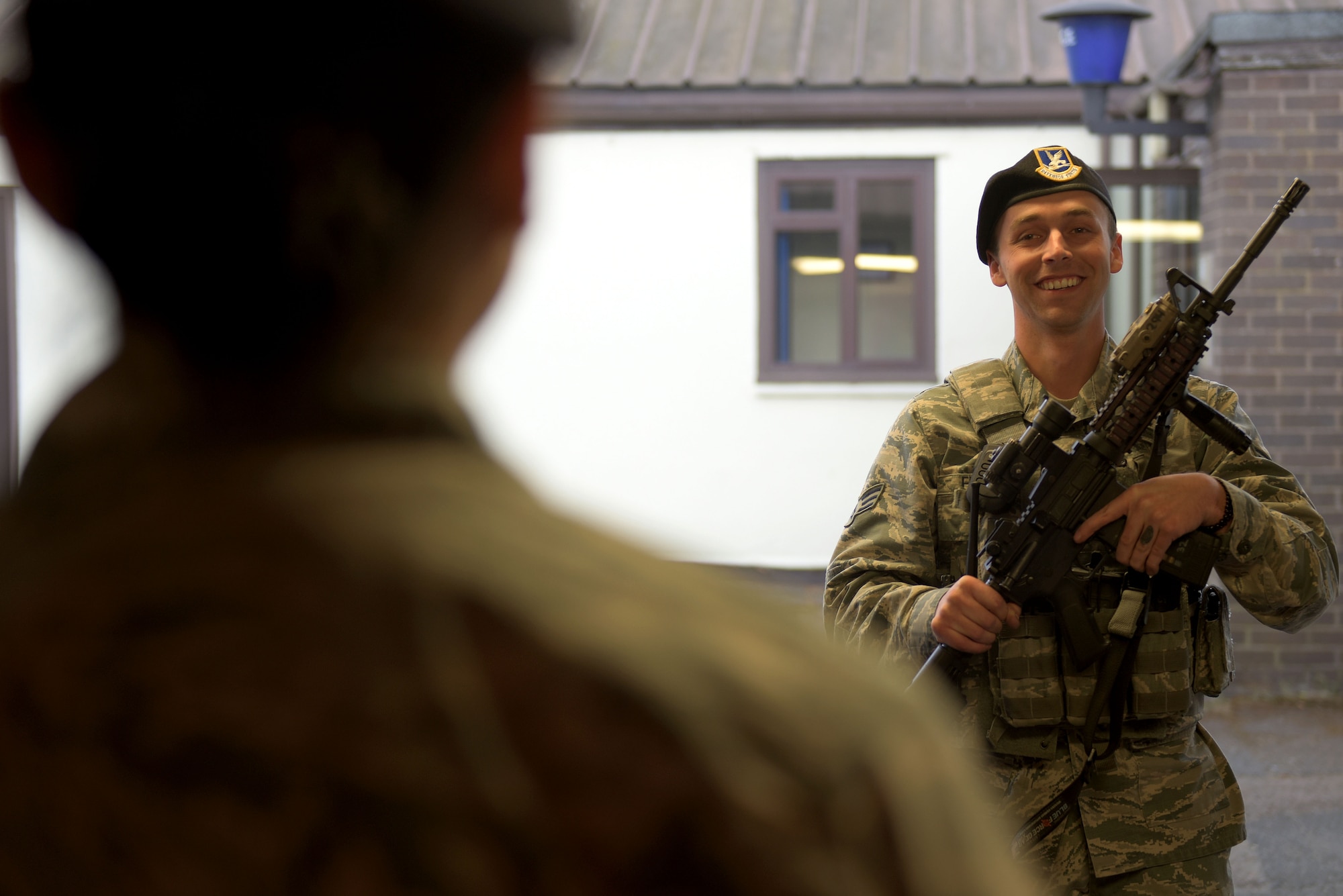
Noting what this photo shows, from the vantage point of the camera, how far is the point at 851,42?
973 cm

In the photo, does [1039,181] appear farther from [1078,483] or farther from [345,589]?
[345,589]

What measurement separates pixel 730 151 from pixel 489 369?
7.54 feet

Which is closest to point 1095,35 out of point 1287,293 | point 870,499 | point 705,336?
point 1287,293

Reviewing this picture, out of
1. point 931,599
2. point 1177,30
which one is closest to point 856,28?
point 1177,30

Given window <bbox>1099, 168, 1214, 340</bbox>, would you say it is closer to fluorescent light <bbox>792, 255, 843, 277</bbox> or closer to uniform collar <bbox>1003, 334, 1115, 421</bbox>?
fluorescent light <bbox>792, 255, 843, 277</bbox>

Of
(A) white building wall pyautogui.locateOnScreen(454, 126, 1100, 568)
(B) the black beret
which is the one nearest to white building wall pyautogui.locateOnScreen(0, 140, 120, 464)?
(B) the black beret

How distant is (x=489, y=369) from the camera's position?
391 inches

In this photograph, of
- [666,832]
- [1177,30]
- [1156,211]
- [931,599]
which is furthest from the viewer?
[1177,30]

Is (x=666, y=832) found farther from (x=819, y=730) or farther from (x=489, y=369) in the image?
(x=489, y=369)

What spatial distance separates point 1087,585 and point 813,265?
749 centimetres

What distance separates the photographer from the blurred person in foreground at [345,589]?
0.54 metres

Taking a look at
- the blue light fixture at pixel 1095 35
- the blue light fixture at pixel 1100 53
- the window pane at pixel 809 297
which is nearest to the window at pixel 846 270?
the window pane at pixel 809 297

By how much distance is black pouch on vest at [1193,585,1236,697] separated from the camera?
2586 millimetres

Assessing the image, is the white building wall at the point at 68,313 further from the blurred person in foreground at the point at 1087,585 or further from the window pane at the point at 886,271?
the window pane at the point at 886,271
